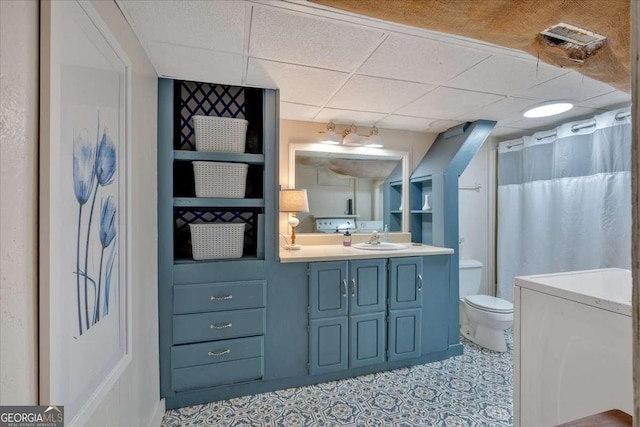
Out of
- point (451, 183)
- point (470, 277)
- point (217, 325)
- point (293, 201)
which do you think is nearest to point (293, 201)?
point (293, 201)

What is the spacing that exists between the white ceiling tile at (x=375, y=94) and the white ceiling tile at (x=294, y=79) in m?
0.10

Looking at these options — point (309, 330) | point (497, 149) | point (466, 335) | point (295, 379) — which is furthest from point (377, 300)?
point (497, 149)

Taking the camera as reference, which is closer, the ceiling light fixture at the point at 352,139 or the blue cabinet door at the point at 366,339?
the blue cabinet door at the point at 366,339

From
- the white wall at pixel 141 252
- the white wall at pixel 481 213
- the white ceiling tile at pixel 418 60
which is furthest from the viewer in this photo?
the white wall at pixel 481 213

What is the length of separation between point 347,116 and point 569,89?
5.35 feet

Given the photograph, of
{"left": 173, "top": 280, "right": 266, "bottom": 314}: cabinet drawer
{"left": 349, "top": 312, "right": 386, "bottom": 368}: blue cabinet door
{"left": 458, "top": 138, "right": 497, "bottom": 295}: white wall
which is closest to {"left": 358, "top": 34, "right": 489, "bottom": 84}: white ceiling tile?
{"left": 173, "top": 280, "right": 266, "bottom": 314}: cabinet drawer

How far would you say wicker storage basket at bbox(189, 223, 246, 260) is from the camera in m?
1.94

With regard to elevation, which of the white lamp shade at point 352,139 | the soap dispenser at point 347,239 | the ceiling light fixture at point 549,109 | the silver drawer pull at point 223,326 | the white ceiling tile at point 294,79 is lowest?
the silver drawer pull at point 223,326

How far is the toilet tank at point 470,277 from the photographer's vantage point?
9.89ft

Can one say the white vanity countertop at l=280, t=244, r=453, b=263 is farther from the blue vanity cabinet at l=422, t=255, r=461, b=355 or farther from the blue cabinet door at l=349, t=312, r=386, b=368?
the blue cabinet door at l=349, t=312, r=386, b=368

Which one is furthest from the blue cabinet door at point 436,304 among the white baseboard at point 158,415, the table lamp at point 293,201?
the white baseboard at point 158,415

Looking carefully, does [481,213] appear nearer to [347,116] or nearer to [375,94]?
[347,116]

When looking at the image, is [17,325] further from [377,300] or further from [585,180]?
[585,180]

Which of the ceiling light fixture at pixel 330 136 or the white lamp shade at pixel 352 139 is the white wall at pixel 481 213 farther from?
the ceiling light fixture at pixel 330 136
